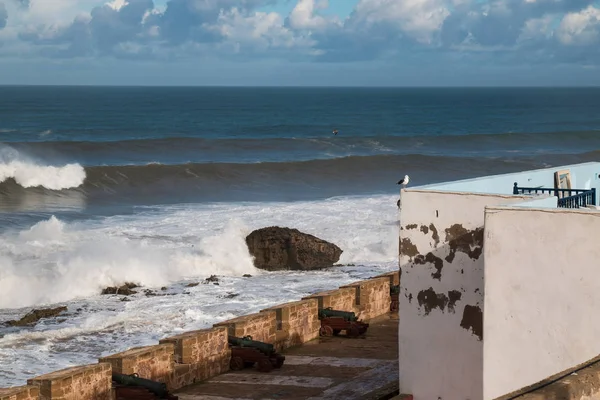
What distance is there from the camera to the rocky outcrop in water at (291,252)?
Result: 29.6m

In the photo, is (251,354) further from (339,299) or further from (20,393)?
(20,393)

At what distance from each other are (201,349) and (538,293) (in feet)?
19.6

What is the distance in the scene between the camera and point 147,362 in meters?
14.6

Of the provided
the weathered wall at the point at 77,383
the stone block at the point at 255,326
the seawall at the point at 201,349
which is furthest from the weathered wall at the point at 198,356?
the weathered wall at the point at 77,383

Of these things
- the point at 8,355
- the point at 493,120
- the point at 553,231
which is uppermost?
the point at 493,120

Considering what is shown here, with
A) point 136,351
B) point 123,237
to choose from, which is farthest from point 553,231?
point 123,237

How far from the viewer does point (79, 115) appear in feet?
372

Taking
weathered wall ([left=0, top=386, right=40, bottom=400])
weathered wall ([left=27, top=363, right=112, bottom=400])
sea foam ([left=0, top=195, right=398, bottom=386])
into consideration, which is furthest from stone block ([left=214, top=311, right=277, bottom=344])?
weathered wall ([left=0, top=386, right=40, bottom=400])

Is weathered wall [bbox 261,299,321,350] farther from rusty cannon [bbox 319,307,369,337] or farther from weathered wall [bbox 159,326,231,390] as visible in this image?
weathered wall [bbox 159,326,231,390]

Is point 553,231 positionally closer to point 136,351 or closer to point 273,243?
point 136,351

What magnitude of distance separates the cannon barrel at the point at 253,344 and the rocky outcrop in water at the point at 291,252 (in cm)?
1308

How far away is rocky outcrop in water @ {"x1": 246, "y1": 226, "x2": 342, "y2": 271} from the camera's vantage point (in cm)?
2956

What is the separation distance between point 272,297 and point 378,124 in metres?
82.4

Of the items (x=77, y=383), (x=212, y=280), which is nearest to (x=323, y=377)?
(x=77, y=383)
